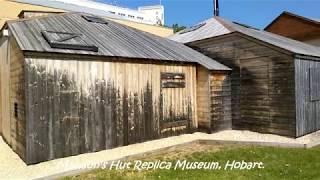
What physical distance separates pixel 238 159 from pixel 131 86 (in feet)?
13.7

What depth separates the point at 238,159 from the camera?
30.3 ft

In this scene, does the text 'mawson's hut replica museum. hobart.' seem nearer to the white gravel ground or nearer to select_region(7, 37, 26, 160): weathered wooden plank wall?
select_region(7, 37, 26, 160): weathered wooden plank wall

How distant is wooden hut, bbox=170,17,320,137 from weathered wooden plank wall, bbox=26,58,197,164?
260 centimetres

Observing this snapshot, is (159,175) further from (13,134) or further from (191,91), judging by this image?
(191,91)

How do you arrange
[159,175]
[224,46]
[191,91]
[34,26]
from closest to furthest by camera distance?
[159,175], [34,26], [191,91], [224,46]

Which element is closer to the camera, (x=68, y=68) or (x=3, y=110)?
(x=68, y=68)

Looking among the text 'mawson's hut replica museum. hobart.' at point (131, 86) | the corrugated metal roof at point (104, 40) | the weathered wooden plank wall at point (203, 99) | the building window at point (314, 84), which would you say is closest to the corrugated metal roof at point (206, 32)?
the text 'mawson's hut replica museum. hobart.' at point (131, 86)

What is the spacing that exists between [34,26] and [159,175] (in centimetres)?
631

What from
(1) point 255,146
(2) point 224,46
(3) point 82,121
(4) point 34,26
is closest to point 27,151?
(3) point 82,121

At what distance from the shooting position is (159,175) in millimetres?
7863

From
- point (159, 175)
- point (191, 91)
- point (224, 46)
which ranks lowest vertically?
point (159, 175)

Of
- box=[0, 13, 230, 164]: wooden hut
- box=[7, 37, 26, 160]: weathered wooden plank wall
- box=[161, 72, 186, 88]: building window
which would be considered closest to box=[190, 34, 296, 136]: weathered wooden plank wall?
box=[0, 13, 230, 164]: wooden hut

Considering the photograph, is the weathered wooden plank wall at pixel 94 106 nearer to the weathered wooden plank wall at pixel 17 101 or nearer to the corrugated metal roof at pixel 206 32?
the weathered wooden plank wall at pixel 17 101

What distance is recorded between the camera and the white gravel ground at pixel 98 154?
27.0 ft
